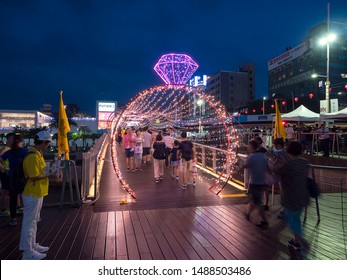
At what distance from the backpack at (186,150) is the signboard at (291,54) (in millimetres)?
79976

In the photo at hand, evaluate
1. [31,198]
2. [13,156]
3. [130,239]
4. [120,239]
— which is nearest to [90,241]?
[120,239]

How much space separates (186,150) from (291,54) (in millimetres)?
85955

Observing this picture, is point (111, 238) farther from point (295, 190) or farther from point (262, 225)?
point (295, 190)

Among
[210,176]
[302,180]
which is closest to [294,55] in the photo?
[210,176]

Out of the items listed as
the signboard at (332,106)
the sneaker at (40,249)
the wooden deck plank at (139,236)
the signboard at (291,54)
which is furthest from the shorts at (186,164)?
the signboard at (291,54)

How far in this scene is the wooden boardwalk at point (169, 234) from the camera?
156 inches

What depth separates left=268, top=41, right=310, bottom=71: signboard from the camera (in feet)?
252

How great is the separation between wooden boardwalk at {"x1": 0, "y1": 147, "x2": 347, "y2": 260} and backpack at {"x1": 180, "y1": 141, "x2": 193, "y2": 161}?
1719mm

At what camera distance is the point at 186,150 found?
311 inches

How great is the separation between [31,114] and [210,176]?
266 feet

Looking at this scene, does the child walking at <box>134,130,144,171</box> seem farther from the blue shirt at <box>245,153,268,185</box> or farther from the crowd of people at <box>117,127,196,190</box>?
the blue shirt at <box>245,153,268,185</box>

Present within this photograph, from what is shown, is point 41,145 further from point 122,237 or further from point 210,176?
point 210,176

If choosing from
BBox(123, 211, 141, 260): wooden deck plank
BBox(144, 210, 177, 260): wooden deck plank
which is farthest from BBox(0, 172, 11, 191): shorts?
BBox(144, 210, 177, 260): wooden deck plank

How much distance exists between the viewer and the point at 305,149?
1555 cm
